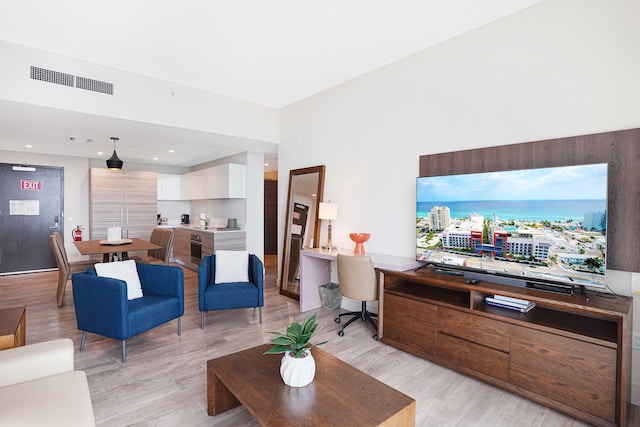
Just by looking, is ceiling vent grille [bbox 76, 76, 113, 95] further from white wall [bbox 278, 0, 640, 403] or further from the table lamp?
the table lamp

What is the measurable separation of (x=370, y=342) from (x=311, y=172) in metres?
2.47

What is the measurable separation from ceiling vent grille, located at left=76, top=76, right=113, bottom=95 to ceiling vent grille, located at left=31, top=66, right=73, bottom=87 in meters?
0.08

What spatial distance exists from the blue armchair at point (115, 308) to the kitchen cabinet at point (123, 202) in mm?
4524

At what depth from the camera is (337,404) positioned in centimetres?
163

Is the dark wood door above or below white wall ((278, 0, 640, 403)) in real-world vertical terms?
below

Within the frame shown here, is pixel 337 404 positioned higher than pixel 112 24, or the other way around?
pixel 112 24

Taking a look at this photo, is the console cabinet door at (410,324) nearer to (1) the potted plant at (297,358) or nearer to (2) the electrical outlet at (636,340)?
(2) the electrical outlet at (636,340)

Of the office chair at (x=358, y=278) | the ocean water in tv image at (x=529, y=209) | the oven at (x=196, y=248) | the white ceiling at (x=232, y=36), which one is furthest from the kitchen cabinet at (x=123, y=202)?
the ocean water in tv image at (x=529, y=209)

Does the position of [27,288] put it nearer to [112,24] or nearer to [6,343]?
[6,343]

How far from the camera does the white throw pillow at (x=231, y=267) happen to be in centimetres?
388

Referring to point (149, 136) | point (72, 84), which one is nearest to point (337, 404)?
point (72, 84)

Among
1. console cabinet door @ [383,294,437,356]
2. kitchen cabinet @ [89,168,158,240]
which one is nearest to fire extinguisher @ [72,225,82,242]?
kitchen cabinet @ [89,168,158,240]

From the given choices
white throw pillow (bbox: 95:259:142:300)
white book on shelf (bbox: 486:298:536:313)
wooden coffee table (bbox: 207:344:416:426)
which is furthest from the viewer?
white throw pillow (bbox: 95:259:142:300)

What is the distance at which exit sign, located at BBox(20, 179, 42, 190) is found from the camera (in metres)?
6.36
